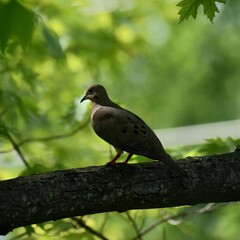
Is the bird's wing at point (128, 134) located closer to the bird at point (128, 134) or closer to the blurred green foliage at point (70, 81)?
the bird at point (128, 134)

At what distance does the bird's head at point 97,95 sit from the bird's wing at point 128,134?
49 centimetres

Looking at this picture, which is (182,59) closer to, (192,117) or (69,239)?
(192,117)

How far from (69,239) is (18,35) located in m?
1.57

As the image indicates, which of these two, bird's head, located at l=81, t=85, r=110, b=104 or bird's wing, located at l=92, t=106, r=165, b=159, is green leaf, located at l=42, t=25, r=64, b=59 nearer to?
bird's head, located at l=81, t=85, r=110, b=104

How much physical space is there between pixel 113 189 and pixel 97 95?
44.8 inches

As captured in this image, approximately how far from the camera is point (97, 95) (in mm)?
4691

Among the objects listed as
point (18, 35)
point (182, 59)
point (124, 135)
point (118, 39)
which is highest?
point (182, 59)

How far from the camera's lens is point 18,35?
357cm

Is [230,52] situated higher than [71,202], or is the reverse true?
[230,52]

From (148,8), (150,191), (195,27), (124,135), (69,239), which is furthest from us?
(195,27)

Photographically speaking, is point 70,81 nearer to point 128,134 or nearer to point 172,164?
point 128,134

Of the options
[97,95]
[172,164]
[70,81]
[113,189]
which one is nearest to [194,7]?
[172,164]

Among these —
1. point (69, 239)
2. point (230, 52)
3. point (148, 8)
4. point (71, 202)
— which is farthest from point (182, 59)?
point (71, 202)

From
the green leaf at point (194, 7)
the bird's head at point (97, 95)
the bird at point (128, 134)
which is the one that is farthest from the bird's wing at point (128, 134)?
the green leaf at point (194, 7)
